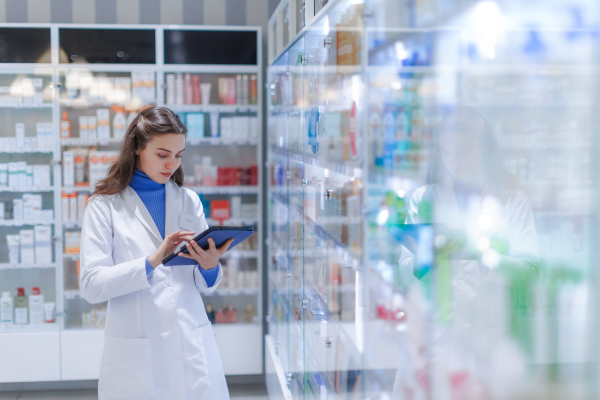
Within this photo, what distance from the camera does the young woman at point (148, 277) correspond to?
1974mm

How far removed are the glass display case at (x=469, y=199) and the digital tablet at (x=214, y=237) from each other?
15.3 inches

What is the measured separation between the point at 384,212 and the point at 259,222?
3.19 m

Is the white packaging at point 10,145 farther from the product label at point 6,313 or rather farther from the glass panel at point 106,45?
the product label at point 6,313

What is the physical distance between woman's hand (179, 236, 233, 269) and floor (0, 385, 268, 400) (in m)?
2.74

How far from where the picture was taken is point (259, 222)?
4.53 m

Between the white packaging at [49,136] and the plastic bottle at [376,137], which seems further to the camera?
the white packaging at [49,136]

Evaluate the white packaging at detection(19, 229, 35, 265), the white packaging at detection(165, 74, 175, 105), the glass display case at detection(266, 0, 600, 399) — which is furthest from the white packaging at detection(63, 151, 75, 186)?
the glass display case at detection(266, 0, 600, 399)

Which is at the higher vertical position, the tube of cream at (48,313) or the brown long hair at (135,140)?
the brown long hair at (135,140)

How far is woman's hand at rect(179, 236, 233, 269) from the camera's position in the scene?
1.91 meters

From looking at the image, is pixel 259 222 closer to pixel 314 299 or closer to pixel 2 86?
pixel 314 299

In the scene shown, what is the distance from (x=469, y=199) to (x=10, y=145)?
4320 mm

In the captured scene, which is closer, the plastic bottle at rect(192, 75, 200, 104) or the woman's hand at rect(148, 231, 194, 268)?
the woman's hand at rect(148, 231, 194, 268)

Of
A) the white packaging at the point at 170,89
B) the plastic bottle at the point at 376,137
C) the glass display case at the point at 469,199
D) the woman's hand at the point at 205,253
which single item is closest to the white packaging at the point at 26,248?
the white packaging at the point at 170,89

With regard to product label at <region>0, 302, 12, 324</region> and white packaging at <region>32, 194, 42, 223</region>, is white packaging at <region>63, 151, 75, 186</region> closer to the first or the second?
white packaging at <region>32, 194, 42, 223</region>
